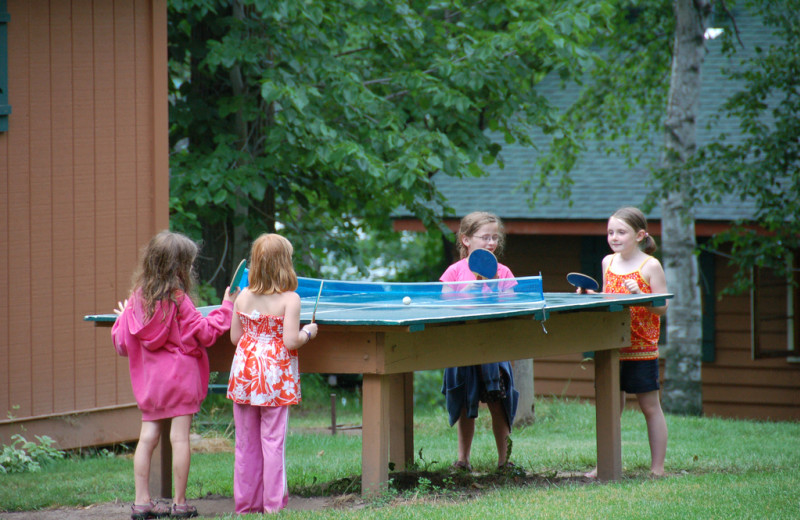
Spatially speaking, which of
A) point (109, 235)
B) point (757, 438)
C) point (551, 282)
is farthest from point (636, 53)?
point (109, 235)

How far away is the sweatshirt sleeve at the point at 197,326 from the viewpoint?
4.62m

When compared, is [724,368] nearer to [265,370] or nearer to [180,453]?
[265,370]

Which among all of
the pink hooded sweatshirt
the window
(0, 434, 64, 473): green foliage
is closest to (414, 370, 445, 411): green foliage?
(0, 434, 64, 473): green foliage

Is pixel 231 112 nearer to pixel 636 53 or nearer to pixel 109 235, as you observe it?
pixel 109 235

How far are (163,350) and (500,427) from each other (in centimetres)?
221

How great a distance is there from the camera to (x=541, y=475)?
5.85m

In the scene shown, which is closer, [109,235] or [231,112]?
[109,235]

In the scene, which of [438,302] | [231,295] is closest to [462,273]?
[438,302]

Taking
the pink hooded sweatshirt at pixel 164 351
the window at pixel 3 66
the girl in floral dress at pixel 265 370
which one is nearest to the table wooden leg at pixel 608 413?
the girl in floral dress at pixel 265 370

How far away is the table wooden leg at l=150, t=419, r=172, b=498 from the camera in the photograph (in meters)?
5.16

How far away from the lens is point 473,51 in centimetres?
948

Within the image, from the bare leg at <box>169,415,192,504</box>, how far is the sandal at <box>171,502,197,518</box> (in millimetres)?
25

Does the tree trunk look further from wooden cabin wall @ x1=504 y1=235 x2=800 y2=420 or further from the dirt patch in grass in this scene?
the dirt patch in grass

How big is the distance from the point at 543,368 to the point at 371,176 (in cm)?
596
